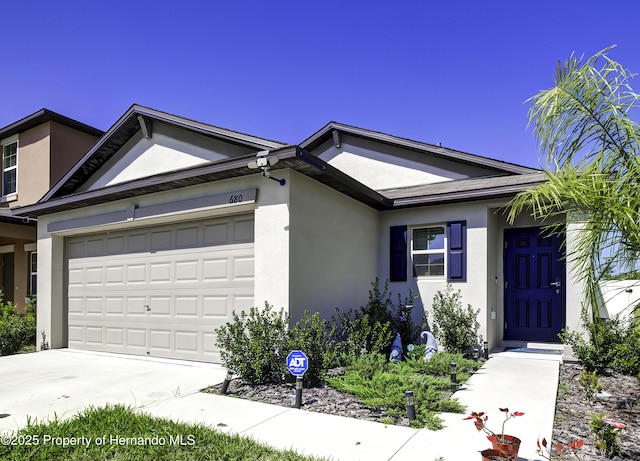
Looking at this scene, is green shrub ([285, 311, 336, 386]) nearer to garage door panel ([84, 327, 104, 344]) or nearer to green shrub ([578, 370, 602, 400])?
green shrub ([578, 370, 602, 400])

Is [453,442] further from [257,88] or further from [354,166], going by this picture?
[257,88]

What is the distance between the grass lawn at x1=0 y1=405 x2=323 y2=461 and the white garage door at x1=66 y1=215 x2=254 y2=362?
324 centimetres

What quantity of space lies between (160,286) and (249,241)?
2.46 meters

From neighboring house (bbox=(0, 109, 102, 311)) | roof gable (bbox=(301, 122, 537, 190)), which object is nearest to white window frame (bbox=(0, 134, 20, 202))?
neighboring house (bbox=(0, 109, 102, 311))

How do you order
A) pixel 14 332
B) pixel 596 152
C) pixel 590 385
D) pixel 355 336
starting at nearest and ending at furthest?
pixel 596 152 → pixel 590 385 → pixel 355 336 → pixel 14 332

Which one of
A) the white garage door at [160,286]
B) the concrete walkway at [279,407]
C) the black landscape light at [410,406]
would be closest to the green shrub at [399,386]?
the black landscape light at [410,406]

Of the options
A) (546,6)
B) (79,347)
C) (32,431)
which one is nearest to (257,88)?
(546,6)

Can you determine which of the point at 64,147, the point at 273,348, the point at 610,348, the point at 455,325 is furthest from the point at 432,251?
the point at 64,147

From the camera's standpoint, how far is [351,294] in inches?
338

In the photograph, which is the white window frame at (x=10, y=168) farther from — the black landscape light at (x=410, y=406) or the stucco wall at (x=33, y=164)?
the black landscape light at (x=410, y=406)

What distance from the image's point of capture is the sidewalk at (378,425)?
3920mm

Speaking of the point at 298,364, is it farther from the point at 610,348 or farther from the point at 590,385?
the point at 610,348

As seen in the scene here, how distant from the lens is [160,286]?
8.70m

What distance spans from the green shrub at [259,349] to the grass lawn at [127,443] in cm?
175
